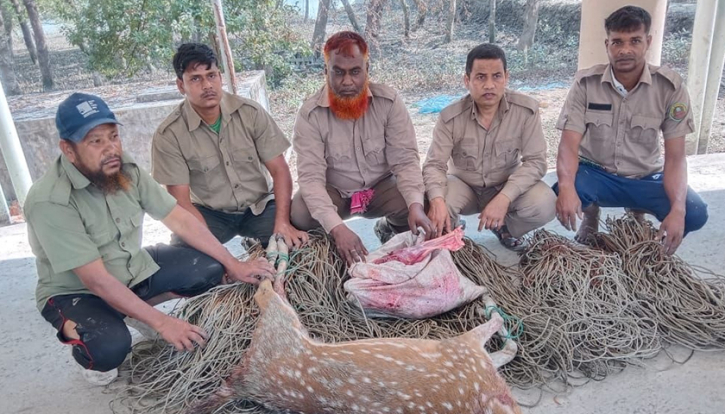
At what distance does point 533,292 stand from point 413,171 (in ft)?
3.38

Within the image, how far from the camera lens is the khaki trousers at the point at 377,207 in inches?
138

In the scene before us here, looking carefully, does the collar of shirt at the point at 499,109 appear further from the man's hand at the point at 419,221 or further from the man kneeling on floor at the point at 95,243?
the man kneeling on floor at the point at 95,243

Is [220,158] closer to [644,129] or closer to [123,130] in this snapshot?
[644,129]

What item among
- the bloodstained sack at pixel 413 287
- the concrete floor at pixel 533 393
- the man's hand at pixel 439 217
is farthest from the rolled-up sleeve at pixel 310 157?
the concrete floor at pixel 533 393

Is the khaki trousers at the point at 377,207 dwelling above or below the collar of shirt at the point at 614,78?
below

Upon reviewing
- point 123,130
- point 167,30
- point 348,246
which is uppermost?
point 167,30

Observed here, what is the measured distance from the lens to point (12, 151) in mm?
4828

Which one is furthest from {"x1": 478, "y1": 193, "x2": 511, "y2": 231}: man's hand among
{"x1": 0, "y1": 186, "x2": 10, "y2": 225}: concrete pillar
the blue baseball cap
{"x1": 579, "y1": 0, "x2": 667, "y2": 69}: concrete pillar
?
{"x1": 0, "y1": 186, "x2": 10, "y2": 225}: concrete pillar

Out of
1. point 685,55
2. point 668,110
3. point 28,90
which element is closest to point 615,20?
point 668,110

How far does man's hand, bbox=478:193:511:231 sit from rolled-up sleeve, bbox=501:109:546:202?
12 centimetres

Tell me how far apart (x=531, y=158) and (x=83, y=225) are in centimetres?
259

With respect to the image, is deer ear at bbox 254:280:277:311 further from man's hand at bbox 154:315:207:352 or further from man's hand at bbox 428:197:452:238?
man's hand at bbox 428:197:452:238

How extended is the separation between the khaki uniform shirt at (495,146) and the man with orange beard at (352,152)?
156mm

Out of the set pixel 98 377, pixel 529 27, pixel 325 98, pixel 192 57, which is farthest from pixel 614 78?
pixel 529 27
